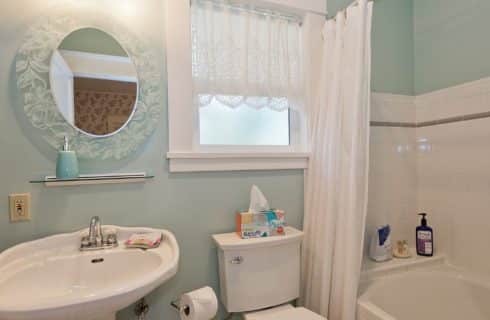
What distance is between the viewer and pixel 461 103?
65.7 inches

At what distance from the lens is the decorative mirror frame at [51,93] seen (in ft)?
3.72

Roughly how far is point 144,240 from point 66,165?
44 cm

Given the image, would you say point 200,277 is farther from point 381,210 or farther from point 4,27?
point 4,27

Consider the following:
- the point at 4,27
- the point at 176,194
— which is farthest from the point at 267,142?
the point at 4,27

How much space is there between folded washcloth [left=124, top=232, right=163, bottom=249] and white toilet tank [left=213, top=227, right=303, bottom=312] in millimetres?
282

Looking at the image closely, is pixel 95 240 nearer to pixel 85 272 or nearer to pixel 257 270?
pixel 85 272

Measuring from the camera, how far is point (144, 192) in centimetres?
131

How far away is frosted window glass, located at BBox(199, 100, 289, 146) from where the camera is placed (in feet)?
5.06

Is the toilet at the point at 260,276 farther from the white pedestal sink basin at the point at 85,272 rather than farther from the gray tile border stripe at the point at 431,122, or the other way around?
the gray tile border stripe at the point at 431,122

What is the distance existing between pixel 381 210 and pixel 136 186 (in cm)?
157

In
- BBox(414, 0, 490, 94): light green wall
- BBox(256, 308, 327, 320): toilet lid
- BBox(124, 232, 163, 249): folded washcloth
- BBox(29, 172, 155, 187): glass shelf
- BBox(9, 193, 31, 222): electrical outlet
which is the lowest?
BBox(256, 308, 327, 320): toilet lid

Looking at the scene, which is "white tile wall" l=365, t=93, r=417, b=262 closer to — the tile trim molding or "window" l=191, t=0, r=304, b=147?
the tile trim molding

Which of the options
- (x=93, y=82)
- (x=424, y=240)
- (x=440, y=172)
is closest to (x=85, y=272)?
(x=93, y=82)

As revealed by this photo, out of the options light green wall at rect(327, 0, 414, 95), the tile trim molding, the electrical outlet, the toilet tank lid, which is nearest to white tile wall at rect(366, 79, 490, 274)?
the tile trim molding
